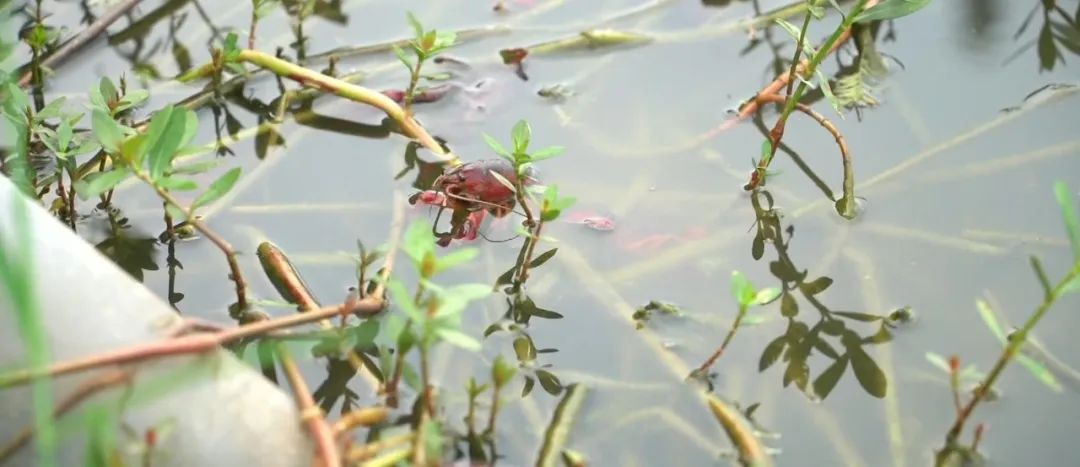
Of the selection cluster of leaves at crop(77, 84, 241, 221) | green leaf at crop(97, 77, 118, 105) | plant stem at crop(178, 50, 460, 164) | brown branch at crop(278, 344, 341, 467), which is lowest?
brown branch at crop(278, 344, 341, 467)

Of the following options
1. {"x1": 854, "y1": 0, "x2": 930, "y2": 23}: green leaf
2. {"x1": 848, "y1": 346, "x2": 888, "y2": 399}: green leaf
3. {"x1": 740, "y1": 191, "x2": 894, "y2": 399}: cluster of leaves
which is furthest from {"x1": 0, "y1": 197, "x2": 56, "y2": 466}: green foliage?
{"x1": 854, "y1": 0, "x2": 930, "y2": 23}: green leaf

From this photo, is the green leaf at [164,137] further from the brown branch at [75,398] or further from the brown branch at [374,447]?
the brown branch at [374,447]

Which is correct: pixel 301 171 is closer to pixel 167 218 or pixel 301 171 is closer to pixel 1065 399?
pixel 167 218

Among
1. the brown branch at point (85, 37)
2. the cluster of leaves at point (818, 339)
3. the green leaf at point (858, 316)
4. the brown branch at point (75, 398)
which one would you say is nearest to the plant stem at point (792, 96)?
the cluster of leaves at point (818, 339)

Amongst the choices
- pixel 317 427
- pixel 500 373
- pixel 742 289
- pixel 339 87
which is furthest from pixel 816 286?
pixel 339 87

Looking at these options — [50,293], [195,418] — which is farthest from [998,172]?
[50,293]

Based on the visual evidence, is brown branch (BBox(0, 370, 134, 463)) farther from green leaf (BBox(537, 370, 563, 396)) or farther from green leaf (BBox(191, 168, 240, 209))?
green leaf (BBox(537, 370, 563, 396))

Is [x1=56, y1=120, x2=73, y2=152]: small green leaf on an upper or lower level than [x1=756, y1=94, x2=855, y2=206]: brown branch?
upper
